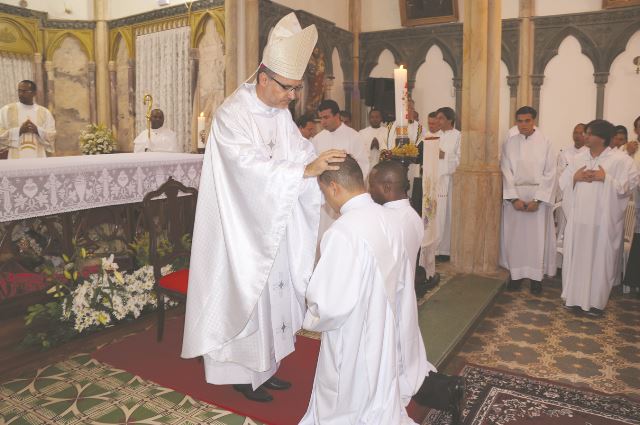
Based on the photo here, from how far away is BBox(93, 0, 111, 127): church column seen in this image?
1019 centimetres

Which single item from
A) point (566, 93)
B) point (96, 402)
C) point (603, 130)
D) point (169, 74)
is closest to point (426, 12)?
point (566, 93)

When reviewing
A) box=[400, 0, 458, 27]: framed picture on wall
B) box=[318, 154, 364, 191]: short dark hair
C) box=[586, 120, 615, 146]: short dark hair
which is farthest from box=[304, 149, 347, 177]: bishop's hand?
box=[400, 0, 458, 27]: framed picture on wall

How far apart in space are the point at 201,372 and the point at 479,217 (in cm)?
385

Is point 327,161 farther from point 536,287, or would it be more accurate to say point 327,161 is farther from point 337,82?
point 337,82

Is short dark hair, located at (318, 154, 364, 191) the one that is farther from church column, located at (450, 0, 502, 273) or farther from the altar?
church column, located at (450, 0, 502, 273)

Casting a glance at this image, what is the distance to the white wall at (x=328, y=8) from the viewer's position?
8.47 meters

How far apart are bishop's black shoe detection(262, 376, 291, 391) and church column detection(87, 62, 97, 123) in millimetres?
8543

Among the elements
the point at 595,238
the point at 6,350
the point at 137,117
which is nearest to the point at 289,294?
the point at 6,350

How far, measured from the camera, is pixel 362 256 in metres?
2.39

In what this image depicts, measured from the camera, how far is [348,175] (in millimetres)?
2496

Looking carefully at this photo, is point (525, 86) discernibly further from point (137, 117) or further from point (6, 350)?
point (6, 350)

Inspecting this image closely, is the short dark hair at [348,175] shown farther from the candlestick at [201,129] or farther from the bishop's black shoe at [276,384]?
the candlestick at [201,129]

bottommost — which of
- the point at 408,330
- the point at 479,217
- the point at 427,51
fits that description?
the point at 408,330

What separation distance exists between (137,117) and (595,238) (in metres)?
8.01
